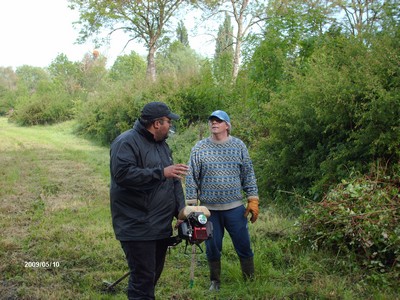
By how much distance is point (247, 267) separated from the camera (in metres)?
4.75

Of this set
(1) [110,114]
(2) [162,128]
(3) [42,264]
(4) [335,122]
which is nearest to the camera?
(2) [162,128]

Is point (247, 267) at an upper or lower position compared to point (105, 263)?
upper

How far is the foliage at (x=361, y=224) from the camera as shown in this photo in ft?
15.4

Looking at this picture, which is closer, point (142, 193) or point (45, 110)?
point (142, 193)

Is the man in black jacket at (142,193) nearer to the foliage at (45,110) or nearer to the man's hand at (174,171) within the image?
the man's hand at (174,171)

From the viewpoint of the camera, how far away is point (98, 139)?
915 inches

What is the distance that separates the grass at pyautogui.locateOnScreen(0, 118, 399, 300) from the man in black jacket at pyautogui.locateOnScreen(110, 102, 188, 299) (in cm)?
110

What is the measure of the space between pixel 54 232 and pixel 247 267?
338 centimetres

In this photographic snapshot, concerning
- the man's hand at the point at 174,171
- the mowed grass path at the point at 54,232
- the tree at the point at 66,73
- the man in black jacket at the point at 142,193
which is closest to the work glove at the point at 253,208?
the man in black jacket at the point at 142,193

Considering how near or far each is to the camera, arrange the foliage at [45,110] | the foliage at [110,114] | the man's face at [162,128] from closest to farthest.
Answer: the man's face at [162,128]
the foliage at [110,114]
the foliage at [45,110]

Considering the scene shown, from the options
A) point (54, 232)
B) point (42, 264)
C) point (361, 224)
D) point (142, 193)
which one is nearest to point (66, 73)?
point (54, 232)

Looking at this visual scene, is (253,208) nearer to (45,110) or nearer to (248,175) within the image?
(248,175)

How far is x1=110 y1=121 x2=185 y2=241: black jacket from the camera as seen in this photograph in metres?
3.46

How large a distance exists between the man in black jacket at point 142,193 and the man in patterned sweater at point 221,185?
884mm
